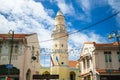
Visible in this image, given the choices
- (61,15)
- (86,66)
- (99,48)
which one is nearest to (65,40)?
(61,15)

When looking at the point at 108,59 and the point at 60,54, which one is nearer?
the point at 108,59

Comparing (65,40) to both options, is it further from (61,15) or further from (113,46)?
(113,46)

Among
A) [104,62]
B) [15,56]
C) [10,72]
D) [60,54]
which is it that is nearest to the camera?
[10,72]

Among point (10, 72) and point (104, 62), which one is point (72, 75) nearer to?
point (104, 62)

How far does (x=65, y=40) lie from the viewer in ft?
200

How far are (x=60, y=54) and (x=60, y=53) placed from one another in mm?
374

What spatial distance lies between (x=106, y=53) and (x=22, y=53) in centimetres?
1293

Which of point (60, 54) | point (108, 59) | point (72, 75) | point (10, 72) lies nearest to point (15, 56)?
point (10, 72)

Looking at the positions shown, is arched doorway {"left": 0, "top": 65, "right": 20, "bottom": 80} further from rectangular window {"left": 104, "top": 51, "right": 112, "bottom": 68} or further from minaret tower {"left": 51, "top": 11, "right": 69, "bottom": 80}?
minaret tower {"left": 51, "top": 11, "right": 69, "bottom": 80}

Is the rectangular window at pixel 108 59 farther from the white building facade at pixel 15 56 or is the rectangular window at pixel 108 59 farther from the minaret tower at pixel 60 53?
the minaret tower at pixel 60 53

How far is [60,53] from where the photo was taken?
60406mm

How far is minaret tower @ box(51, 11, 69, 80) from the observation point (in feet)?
191

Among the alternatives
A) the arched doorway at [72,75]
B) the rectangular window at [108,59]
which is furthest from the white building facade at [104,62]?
the arched doorway at [72,75]

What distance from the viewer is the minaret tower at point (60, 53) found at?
58.3 m
